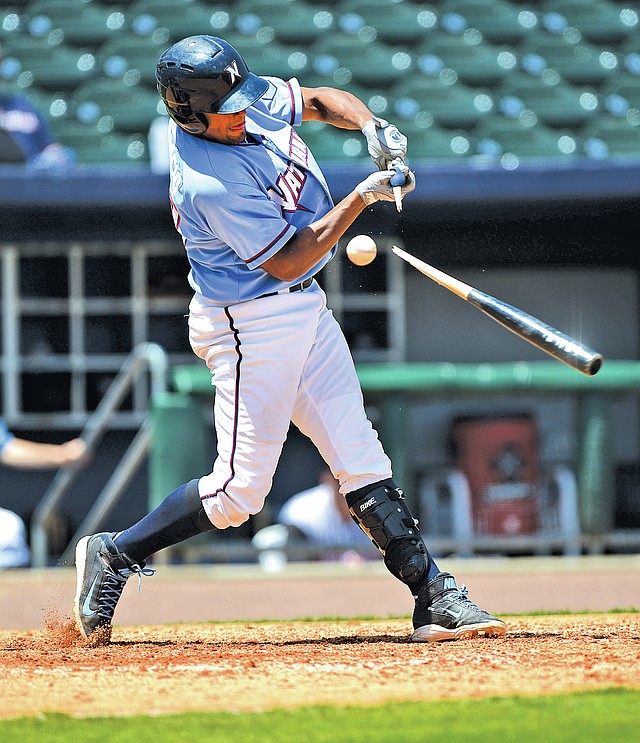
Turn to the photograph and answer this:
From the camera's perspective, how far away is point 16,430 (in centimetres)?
884

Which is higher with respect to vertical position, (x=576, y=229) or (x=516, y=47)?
(x=516, y=47)

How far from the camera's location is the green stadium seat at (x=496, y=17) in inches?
424

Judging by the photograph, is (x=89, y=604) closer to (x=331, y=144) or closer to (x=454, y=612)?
(x=454, y=612)

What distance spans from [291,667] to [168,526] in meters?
0.68

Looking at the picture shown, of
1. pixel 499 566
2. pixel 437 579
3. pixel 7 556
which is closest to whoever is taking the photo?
pixel 437 579

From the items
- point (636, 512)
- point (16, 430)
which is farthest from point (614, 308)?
point (16, 430)

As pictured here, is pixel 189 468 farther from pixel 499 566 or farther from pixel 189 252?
pixel 189 252

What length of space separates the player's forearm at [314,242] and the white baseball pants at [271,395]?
0.15 metres

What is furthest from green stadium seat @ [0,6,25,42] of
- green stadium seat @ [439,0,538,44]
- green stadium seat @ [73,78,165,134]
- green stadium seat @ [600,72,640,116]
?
green stadium seat @ [600,72,640,116]

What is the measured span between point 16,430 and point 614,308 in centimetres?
409

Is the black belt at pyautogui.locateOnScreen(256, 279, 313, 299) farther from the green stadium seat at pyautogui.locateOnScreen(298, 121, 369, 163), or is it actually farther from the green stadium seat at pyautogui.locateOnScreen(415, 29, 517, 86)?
the green stadium seat at pyautogui.locateOnScreen(415, 29, 517, 86)

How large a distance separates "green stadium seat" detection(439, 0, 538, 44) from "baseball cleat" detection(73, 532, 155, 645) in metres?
7.79

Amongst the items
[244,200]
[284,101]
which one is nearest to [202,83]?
[244,200]

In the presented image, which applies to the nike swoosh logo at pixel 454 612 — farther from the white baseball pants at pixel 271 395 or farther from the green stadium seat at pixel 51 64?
the green stadium seat at pixel 51 64
